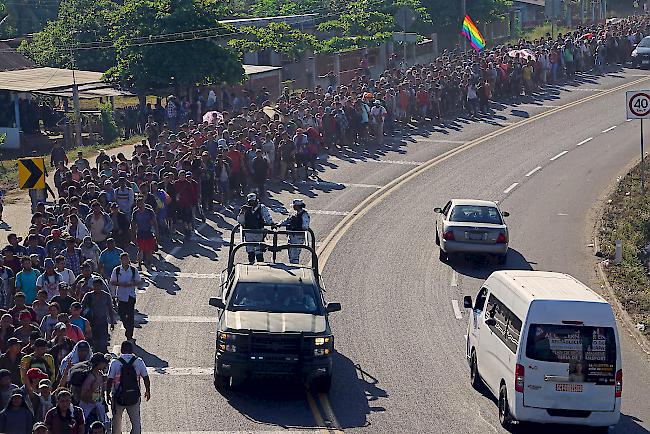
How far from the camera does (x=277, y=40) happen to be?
5394cm

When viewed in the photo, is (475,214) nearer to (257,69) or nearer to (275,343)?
(275,343)

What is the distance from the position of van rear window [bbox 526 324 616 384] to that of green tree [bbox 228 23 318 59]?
1445 inches

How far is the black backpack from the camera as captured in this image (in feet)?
54.9

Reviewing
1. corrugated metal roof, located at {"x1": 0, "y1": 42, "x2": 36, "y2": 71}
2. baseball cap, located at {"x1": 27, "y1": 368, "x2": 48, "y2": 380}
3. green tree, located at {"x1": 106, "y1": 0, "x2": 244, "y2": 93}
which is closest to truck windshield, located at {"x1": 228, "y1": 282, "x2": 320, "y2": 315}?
baseball cap, located at {"x1": 27, "y1": 368, "x2": 48, "y2": 380}

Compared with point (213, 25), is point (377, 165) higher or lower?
lower

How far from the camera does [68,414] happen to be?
583 inches

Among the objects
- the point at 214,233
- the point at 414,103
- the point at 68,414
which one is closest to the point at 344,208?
the point at 214,233

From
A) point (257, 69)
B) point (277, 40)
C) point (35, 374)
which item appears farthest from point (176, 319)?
point (277, 40)

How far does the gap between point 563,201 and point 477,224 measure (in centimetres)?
748

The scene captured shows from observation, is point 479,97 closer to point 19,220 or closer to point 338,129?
point 338,129

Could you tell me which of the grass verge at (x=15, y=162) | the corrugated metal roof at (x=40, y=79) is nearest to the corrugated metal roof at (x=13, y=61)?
the corrugated metal roof at (x=40, y=79)

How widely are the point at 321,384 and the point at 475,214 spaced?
33.2 ft

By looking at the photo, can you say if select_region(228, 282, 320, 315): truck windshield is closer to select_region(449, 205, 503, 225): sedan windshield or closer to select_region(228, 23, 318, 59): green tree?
select_region(449, 205, 503, 225): sedan windshield

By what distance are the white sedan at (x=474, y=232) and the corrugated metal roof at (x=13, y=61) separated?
30.3m
